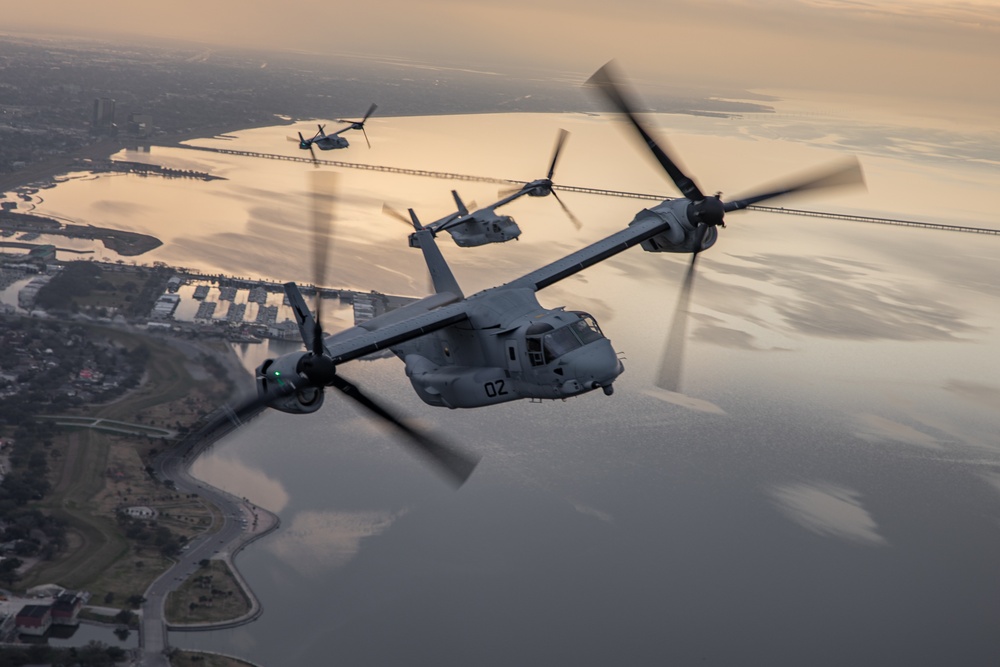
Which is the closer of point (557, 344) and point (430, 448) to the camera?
point (430, 448)

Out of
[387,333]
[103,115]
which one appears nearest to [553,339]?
[387,333]

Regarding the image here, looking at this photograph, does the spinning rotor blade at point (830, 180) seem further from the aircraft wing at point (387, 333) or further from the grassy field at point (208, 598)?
the grassy field at point (208, 598)

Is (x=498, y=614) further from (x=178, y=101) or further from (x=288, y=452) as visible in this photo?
(x=178, y=101)

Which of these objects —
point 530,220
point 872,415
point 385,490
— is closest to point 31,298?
point 385,490

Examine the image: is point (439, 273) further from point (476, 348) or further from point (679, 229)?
point (679, 229)

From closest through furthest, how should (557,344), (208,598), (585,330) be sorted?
(557,344) < (585,330) < (208,598)

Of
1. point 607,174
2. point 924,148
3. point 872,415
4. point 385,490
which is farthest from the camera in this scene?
point 924,148

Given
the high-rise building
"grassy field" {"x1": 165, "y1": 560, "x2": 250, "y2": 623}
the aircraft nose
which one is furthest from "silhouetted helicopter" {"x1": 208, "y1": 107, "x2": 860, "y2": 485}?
the high-rise building
